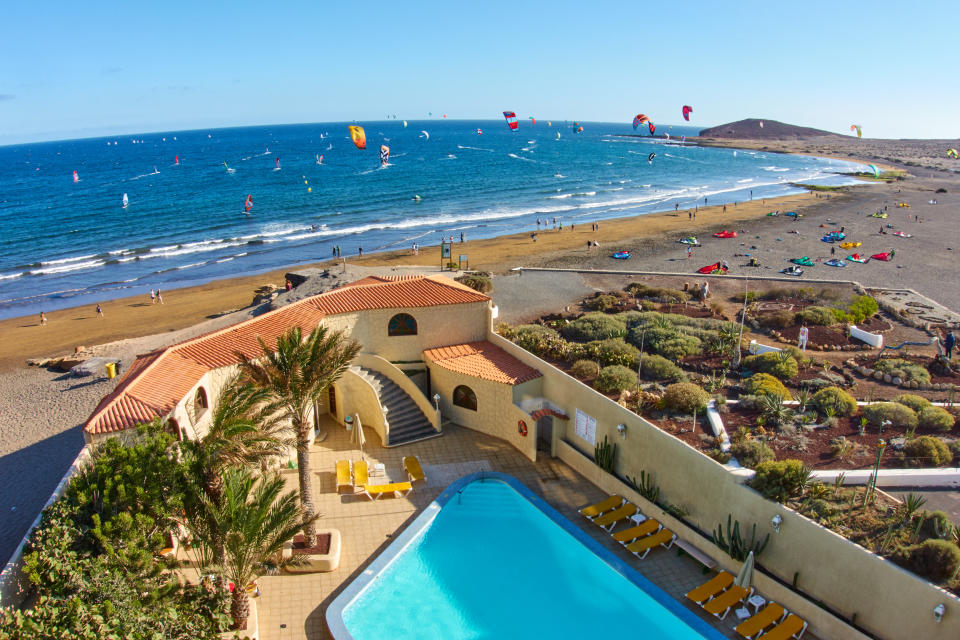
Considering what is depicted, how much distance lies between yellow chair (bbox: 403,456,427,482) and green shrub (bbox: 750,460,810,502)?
827 cm

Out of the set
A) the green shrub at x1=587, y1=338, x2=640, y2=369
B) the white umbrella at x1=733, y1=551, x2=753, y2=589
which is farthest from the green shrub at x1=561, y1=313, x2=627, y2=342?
the white umbrella at x1=733, y1=551, x2=753, y2=589

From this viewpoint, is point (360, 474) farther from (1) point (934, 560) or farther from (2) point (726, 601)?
(1) point (934, 560)

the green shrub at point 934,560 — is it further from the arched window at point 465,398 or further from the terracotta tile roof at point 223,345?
the terracotta tile roof at point 223,345

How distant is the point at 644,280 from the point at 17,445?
101 ft

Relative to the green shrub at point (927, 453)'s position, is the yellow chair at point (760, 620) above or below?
below

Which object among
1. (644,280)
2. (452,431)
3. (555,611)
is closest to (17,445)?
(452,431)

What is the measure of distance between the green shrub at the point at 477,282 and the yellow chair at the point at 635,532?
59.6 ft

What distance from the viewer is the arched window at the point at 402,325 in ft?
65.5

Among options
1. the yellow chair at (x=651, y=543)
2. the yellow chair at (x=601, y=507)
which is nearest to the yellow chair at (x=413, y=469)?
the yellow chair at (x=601, y=507)

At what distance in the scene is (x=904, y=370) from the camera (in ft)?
65.8

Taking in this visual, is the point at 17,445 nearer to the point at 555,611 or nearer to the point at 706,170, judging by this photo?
the point at 555,611

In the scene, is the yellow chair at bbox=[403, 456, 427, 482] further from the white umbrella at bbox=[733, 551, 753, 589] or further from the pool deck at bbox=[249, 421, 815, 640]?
the white umbrella at bbox=[733, 551, 753, 589]

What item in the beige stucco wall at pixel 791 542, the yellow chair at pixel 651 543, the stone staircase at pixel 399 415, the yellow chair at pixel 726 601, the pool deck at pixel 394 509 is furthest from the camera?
the stone staircase at pixel 399 415

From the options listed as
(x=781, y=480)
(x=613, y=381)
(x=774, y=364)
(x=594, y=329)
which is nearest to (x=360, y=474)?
(x=613, y=381)
